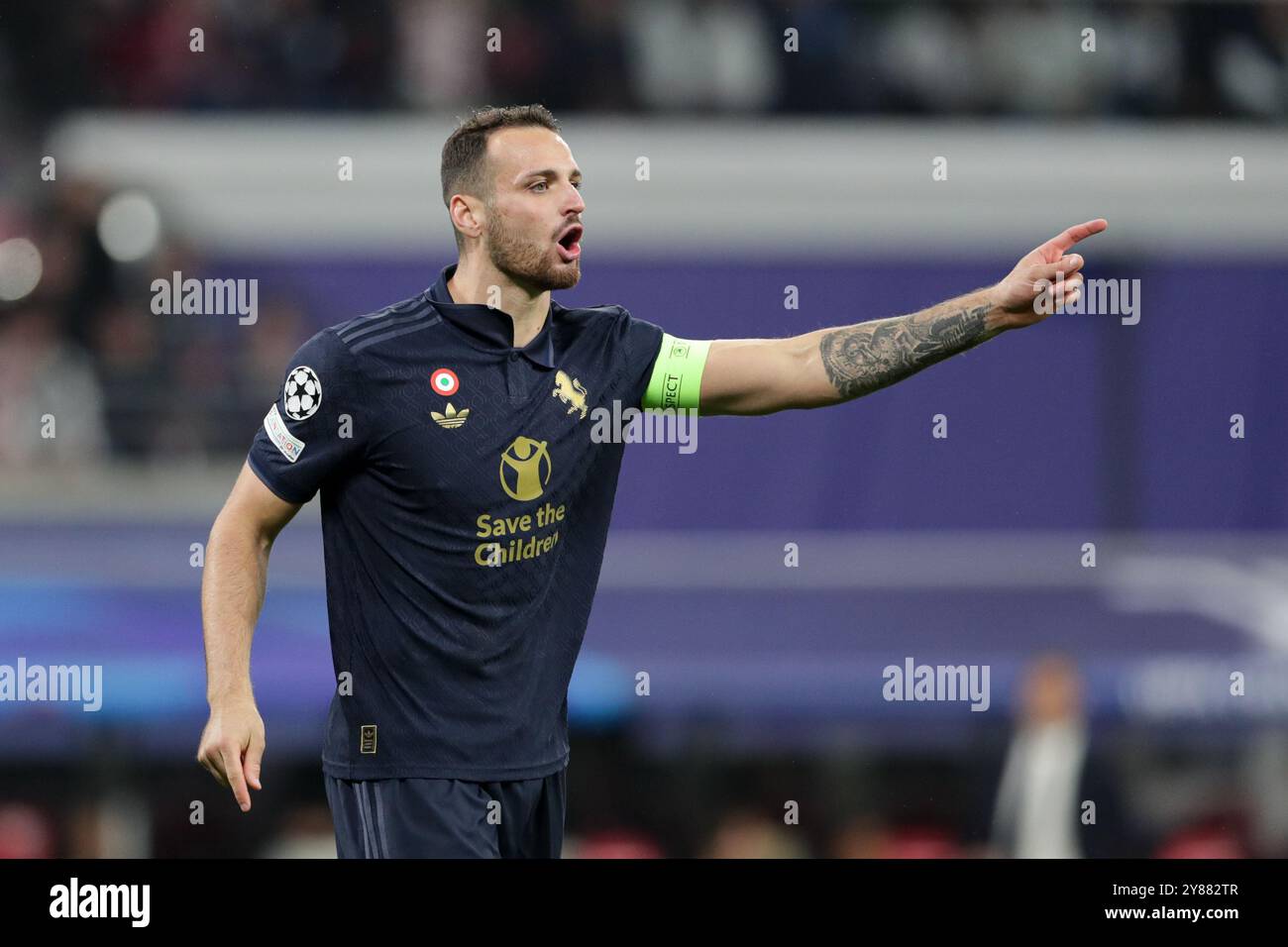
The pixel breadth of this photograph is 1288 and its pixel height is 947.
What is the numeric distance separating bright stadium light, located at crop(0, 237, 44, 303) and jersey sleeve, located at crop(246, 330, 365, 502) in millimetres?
9128

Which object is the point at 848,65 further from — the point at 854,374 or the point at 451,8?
the point at 854,374

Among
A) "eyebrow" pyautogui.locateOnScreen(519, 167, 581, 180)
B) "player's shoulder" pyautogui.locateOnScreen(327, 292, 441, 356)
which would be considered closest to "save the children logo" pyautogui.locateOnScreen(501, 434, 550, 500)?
"player's shoulder" pyautogui.locateOnScreen(327, 292, 441, 356)

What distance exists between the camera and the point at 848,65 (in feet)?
51.0

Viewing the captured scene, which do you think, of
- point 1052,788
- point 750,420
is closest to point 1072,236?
point 1052,788

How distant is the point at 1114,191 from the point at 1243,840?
221 inches

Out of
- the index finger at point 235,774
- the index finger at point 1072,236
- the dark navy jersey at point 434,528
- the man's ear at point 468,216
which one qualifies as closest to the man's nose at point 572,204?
the man's ear at point 468,216

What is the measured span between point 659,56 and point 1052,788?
763 cm

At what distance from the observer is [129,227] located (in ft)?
45.5

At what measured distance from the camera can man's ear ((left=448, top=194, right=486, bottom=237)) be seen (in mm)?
5195

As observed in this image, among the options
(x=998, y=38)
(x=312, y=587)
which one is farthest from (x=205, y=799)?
(x=998, y=38)

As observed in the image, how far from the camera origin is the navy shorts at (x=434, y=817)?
15.9ft
